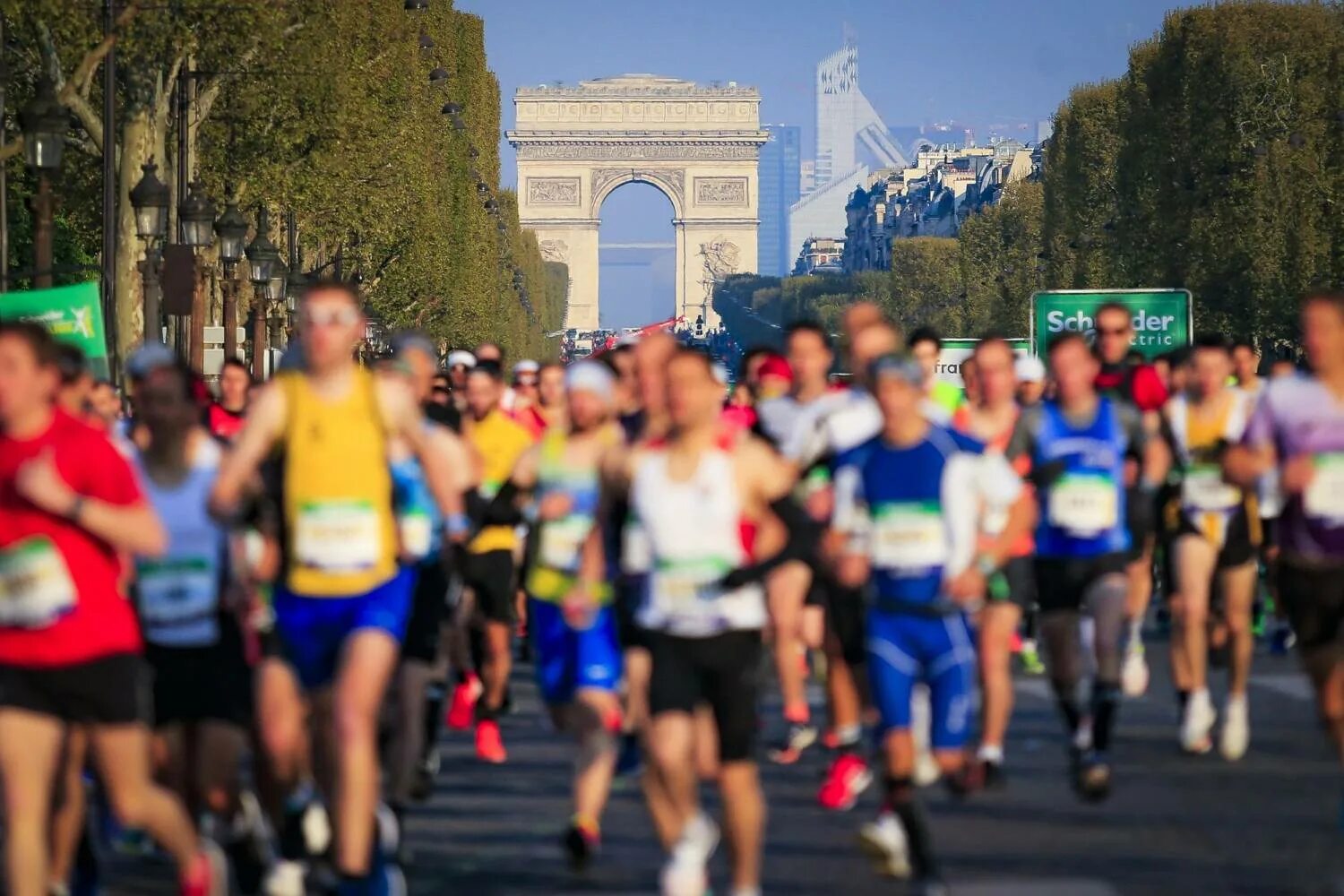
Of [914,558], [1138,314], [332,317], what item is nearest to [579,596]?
[914,558]

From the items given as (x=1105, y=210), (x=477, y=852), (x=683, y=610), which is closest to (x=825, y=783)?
(x=477, y=852)

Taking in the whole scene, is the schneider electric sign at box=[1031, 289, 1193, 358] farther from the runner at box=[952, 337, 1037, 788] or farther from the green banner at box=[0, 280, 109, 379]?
the runner at box=[952, 337, 1037, 788]

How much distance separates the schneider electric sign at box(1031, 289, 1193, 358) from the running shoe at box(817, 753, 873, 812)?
33496 mm

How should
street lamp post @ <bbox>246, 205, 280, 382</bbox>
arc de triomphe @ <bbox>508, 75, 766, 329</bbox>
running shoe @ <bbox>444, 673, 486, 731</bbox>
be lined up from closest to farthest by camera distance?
1. running shoe @ <bbox>444, 673, 486, 731</bbox>
2. street lamp post @ <bbox>246, 205, 280, 382</bbox>
3. arc de triomphe @ <bbox>508, 75, 766, 329</bbox>

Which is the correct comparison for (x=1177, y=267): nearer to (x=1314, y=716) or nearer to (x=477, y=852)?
(x=1314, y=716)

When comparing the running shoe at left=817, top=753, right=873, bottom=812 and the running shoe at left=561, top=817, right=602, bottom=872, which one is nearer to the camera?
the running shoe at left=561, top=817, right=602, bottom=872

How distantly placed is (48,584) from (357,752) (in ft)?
3.57

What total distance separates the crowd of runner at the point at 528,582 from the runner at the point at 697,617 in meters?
0.01

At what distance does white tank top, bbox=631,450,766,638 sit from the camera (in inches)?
340

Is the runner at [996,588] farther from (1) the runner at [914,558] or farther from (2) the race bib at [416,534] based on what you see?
(2) the race bib at [416,534]

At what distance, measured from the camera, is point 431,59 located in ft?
228

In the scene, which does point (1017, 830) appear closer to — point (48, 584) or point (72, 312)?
point (48, 584)

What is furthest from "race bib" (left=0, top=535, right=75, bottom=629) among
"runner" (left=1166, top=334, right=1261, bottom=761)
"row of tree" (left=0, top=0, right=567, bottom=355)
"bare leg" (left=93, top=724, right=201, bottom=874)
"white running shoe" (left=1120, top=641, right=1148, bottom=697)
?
"row of tree" (left=0, top=0, right=567, bottom=355)

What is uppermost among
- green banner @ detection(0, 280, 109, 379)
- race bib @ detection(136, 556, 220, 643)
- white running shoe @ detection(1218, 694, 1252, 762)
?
green banner @ detection(0, 280, 109, 379)
